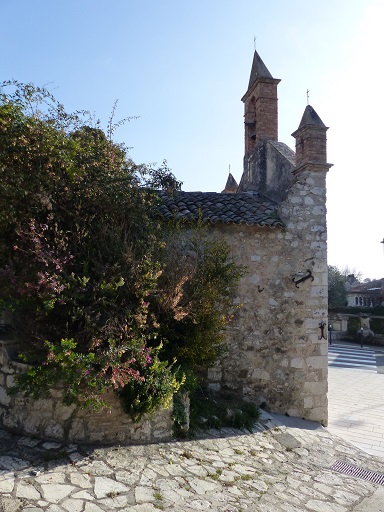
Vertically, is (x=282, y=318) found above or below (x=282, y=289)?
below

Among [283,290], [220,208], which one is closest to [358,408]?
[283,290]

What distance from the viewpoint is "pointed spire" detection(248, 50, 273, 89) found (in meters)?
10.5

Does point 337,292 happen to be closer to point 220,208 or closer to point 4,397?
point 220,208

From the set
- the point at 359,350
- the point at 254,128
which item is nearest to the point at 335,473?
the point at 254,128

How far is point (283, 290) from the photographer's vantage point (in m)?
8.29

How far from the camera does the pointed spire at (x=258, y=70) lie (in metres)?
10.5

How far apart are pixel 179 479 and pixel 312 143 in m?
6.91

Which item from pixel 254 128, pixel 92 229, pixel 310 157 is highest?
pixel 254 128

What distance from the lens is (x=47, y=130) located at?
19.5 feet

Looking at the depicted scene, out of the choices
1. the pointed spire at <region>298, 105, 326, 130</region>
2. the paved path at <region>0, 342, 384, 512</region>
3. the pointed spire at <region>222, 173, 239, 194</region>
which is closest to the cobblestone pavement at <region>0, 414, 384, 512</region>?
the paved path at <region>0, 342, 384, 512</region>

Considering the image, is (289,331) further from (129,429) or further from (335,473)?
(129,429)

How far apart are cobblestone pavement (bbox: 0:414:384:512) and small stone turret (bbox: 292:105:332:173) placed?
18.5ft

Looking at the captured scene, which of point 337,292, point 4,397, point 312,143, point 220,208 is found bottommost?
point 4,397

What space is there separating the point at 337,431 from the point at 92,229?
6339 mm
